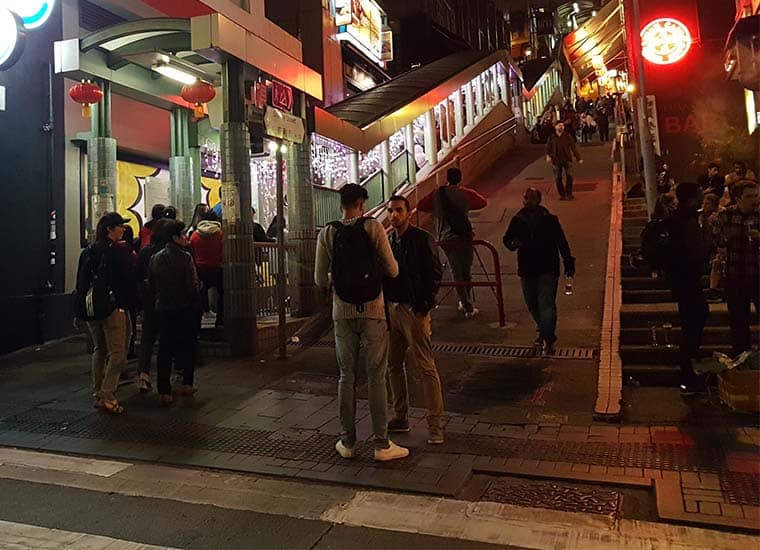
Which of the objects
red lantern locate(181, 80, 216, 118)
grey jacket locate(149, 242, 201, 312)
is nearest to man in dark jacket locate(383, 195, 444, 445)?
grey jacket locate(149, 242, 201, 312)

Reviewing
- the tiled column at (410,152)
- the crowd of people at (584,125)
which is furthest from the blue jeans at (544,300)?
the crowd of people at (584,125)

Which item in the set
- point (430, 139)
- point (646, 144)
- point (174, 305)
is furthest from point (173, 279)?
point (430, 139)

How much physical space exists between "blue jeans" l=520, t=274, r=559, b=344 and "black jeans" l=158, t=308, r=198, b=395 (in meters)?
3.76

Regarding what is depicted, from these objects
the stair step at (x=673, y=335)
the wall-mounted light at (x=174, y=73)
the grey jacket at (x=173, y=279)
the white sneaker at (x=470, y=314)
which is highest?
the wall-mounted light at (x=174, y=73)

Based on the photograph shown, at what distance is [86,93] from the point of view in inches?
350

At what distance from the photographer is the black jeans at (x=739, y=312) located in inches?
230

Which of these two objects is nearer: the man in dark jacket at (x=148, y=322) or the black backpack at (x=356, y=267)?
the black backpack at (x=356, y=267)

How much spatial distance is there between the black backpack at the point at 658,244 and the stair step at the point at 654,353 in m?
1.12

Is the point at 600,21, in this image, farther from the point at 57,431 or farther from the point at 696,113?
the point at 57,431

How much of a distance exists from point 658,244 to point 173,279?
4.72m

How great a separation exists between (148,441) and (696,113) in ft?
65.6

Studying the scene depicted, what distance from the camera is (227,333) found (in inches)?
317

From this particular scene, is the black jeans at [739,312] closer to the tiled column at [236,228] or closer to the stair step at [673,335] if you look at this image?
the stair step at [673,335]

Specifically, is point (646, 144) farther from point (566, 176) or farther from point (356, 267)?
point (356, 267)
